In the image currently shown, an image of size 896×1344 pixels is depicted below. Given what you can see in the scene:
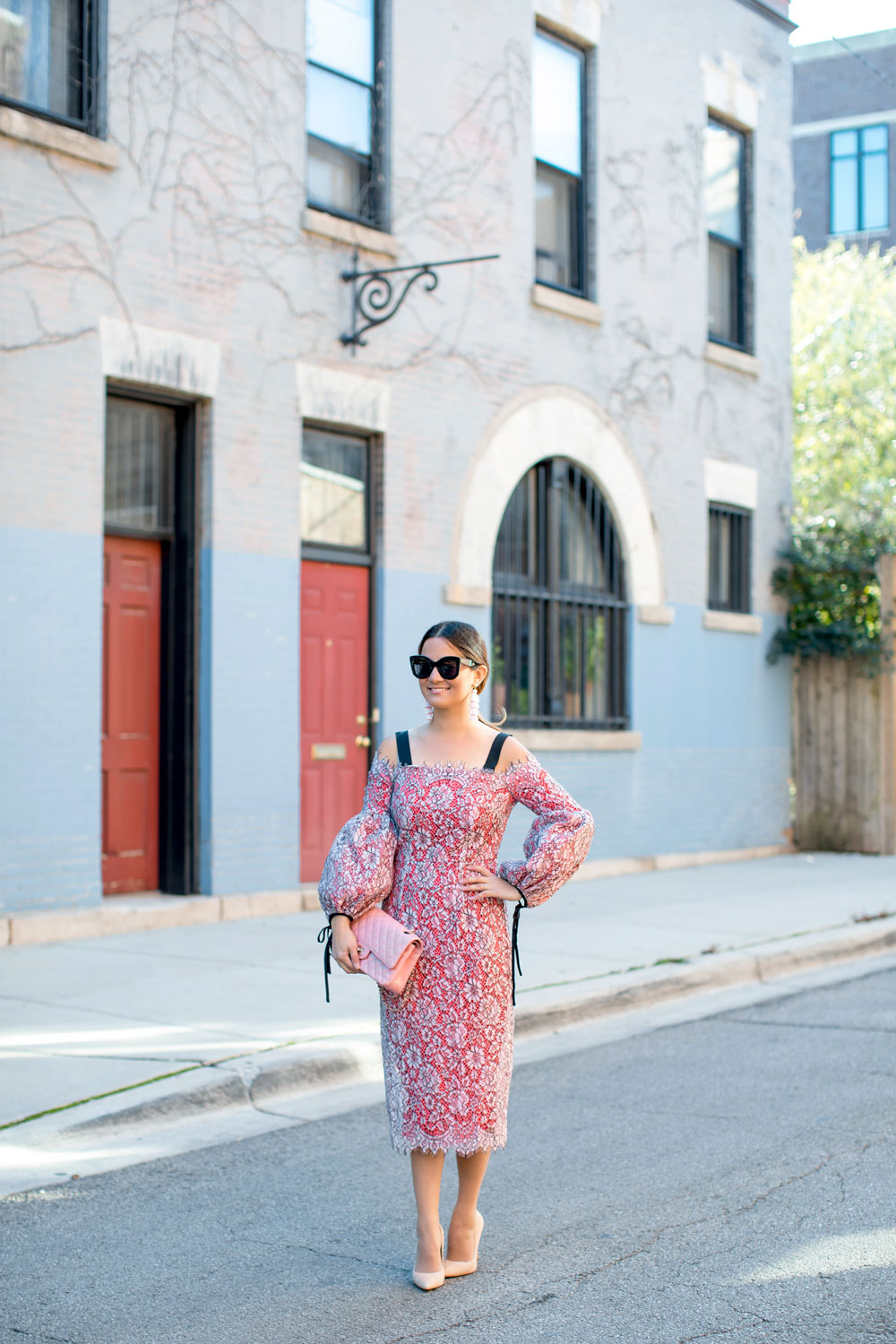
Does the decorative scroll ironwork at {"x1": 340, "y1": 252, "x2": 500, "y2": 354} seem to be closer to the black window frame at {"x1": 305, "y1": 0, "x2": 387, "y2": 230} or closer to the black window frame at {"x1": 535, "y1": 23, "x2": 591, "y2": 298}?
the black window frame at {"x1": 305, "y1": 0, "x2": 387, "y2": 230}

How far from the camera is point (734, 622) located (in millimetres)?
15844

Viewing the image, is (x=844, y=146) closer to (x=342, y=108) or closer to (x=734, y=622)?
(x=734, y=622)

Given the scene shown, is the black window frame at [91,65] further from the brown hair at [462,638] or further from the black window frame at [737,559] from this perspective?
the black window frame at [737,559]

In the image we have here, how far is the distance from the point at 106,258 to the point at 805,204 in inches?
1122

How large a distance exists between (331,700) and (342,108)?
452 cm

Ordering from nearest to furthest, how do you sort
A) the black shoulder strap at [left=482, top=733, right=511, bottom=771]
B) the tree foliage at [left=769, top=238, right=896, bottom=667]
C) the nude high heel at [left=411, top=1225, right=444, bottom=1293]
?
1. the nude high heel at [left=411, top=1225, right=444, bottom=1293]
2. the black shoulder strap at [left=482, top=733, right=511, bottom=771]
3. the tree foliage at [left=769, top=238, right=896, bottom=667]

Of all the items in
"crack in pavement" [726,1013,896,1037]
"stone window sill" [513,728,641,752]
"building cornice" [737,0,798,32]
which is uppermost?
"building cornice" [737,0,798,32]

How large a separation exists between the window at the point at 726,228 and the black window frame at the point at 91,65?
773 centimetres

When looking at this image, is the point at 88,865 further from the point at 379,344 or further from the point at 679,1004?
the point at 379,344

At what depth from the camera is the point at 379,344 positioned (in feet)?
38.9

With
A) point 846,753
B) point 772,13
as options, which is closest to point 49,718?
point 846,753

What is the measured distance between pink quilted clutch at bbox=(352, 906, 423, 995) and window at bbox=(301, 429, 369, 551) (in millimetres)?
7447

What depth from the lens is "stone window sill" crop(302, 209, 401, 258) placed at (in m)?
11.2

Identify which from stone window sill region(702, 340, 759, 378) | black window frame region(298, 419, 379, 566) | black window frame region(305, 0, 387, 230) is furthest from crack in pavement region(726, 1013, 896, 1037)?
stone window sill region(702, 340, 759, 378)
